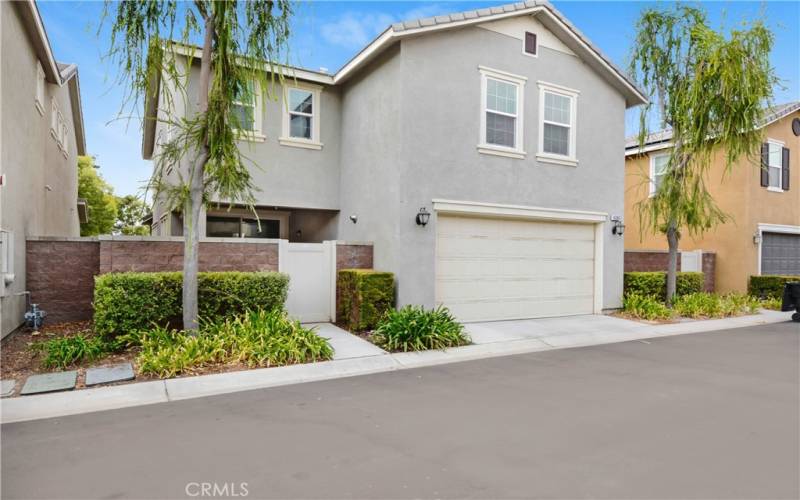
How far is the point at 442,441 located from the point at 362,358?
128 inches

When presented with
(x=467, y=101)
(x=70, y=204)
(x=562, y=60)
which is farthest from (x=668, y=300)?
(x=70, y=204)

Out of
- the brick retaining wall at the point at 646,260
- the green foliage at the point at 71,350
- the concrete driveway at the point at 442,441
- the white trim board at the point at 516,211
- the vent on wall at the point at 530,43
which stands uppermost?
the vent on wall at the point at 530,43

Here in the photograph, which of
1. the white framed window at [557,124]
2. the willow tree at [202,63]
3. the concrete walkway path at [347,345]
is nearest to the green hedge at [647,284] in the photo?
the white framed window at [557,124]

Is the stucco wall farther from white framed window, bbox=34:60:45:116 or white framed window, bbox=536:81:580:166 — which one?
white framed window, bbox=34:60:45:116

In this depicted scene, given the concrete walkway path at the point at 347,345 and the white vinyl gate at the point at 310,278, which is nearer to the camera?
the concrete walkway path at the point at 347,345

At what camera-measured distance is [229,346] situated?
22.9ft

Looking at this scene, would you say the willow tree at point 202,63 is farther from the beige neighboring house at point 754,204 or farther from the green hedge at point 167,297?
the beige neighboring house at point 754,204

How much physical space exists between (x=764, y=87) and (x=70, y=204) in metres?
22.5

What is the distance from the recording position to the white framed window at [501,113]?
10242 millimetres

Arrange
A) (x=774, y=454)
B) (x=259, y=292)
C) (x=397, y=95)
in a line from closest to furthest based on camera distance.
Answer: (x=774, y=454) < (x=259, y=292) < (x=397, y=95)

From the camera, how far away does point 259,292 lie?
8.28 m

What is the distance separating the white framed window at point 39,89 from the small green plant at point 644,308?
48.6 feet

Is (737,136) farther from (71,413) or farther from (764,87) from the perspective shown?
(71,413)

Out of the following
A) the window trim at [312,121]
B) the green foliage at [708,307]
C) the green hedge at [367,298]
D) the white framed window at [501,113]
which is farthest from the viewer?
the green foliage at [708,307]
